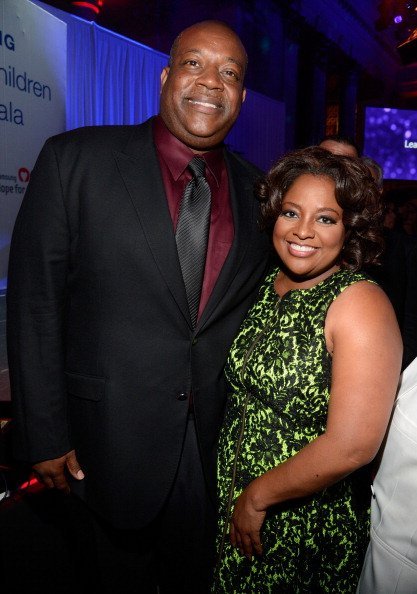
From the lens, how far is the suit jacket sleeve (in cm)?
137

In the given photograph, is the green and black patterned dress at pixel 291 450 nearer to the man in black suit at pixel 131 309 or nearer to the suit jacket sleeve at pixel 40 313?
the man in black suit at pixel 131 309

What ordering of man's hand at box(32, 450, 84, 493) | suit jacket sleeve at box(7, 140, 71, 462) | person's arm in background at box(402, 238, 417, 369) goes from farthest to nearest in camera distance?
person's arm in background at box(402, 238, 417, 369) < man's hand at box(32, 450, 84, 493) < suit jacket sleeve at box(7, 140, 71, 462)

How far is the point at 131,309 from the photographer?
1396 mm

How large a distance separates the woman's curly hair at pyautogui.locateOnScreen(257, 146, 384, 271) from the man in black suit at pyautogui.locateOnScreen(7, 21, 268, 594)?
15 cm

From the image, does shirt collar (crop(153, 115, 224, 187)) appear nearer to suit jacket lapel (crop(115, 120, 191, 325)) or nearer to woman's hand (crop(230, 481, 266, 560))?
suit jacket lapel (crop(115, 120, 191, 325))

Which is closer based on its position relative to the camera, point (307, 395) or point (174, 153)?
point (307, 395)

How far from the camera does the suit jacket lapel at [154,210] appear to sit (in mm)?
1383

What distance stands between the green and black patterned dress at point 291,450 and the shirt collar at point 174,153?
52 centimetres

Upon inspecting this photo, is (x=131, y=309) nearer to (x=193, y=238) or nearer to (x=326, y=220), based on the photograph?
(x=193, y=238)

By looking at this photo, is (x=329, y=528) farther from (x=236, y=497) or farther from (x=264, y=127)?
(x=264, y=127)

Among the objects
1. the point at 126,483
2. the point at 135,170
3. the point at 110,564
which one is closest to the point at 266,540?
the point at 126,483

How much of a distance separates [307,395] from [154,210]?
70cm

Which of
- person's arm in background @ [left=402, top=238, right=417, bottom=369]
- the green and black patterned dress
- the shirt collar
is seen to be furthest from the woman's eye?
person's arm in background @ [left=402, top=238, right=417, bottom=369]

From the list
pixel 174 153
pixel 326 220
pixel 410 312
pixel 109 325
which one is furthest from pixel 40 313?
pixel 410 312
